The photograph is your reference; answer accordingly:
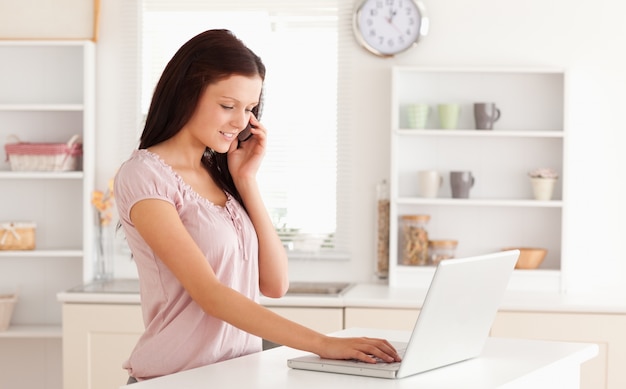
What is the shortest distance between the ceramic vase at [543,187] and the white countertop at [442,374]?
1.98 metres

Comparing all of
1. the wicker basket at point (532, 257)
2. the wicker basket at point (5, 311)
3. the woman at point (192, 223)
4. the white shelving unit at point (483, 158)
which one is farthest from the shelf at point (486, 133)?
the woman at point (192, 223)

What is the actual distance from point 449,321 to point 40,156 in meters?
2.90

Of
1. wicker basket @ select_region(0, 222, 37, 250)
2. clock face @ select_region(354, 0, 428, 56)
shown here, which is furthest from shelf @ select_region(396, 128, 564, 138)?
wicker basket @ select_region(0, 222, 37, 250)

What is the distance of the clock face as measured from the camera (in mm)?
4270

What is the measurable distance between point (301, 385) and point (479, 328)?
1.50 ft

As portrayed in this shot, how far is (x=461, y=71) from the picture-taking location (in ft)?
13.7

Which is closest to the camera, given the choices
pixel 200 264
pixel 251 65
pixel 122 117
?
pixel 200 264

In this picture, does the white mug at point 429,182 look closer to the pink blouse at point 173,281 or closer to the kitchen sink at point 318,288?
the kitchen sink at point 318,288

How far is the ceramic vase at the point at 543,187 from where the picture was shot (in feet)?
13.5

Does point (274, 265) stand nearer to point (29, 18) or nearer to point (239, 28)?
point (239, 28)

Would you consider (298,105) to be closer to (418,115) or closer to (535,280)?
(418,115)

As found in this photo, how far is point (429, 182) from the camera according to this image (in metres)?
4.21

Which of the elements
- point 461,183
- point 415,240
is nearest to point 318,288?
point 415,240

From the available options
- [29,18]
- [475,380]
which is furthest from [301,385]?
[29,18]
